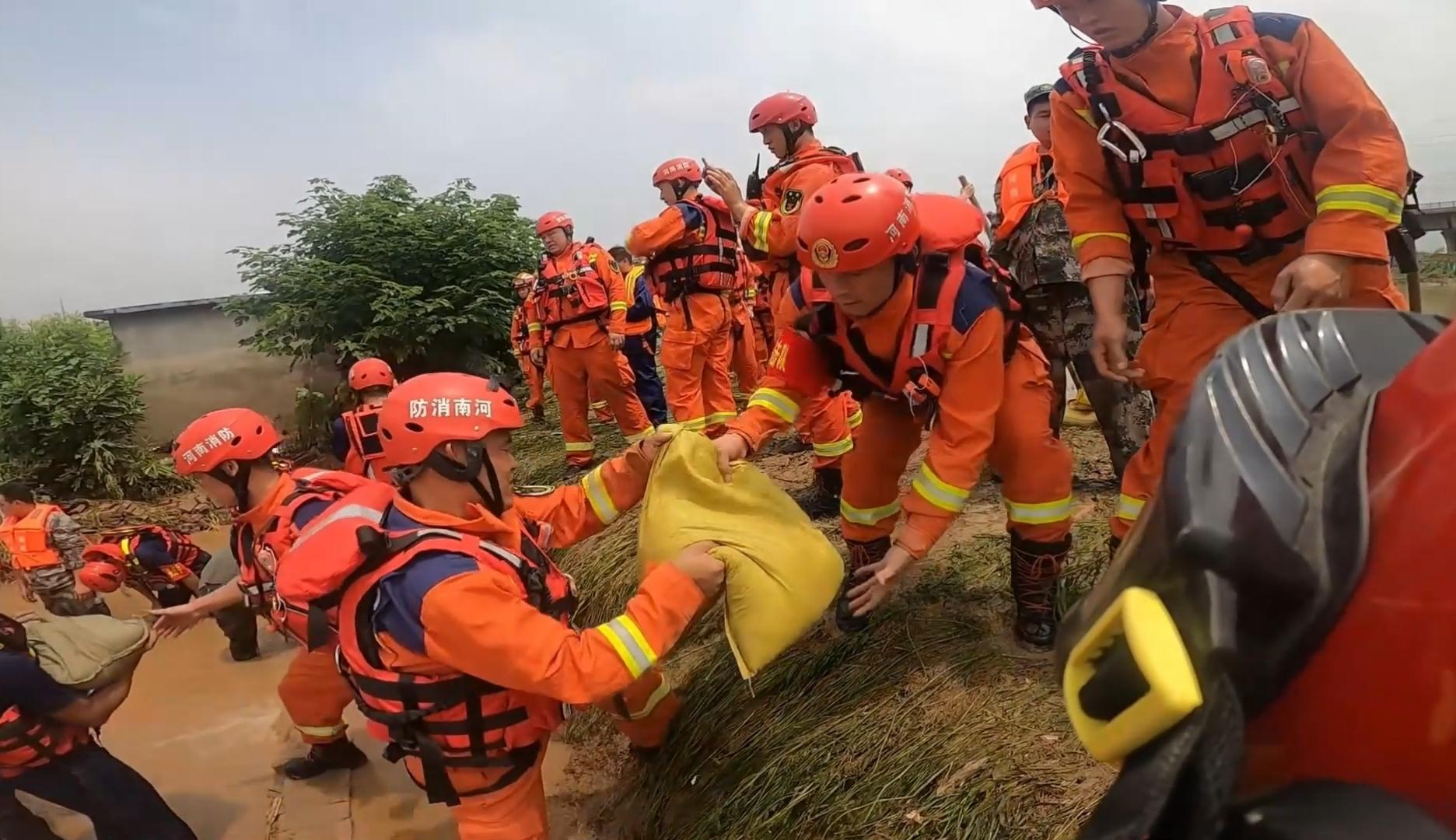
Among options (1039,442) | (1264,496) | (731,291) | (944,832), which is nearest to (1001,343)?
(1039,442)

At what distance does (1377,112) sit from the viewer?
215 centimetres

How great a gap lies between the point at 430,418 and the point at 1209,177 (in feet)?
Result: 7.54

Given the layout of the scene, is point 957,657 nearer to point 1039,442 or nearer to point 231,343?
point 1039,442

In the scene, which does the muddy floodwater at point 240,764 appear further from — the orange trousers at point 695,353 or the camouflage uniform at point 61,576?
the orange trousers at point 695,353

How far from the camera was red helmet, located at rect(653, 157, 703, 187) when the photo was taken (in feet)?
22.6

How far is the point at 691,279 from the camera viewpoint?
6.55 m

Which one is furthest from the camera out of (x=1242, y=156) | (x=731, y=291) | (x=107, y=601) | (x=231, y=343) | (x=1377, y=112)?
(x=231, y=343)

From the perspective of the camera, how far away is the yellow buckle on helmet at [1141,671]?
66cm

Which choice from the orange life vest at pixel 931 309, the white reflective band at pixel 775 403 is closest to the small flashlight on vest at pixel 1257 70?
the orange life vest at pixel 931 309

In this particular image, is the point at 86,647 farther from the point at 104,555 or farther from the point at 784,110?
the point at 784,110

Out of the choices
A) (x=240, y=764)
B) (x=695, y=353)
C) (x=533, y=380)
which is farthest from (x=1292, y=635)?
(x=533, y=380)

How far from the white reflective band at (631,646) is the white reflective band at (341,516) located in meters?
0.77

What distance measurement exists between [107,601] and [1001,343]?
8.03 m

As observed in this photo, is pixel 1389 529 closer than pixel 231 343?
Yes
